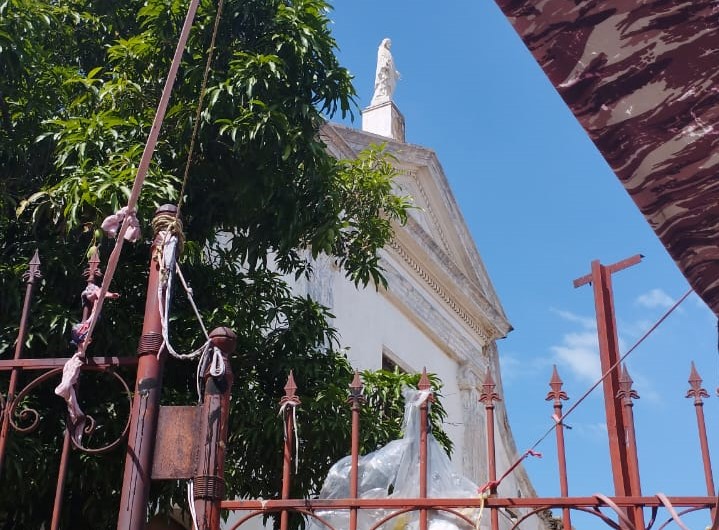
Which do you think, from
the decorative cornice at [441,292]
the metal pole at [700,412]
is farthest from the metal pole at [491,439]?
the decorative cornice at [441,292]

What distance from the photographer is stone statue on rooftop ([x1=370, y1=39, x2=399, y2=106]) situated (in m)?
13.2

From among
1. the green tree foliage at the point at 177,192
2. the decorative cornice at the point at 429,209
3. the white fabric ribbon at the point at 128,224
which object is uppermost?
the decorative cornice at the point at 429,209

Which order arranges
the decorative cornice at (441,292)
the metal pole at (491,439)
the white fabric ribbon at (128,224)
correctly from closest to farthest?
the metal pole at (491,439)
the white fabric ribbon at (128,224)
the decorative cornice at (441,292)

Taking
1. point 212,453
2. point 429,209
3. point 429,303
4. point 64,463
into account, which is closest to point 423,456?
point 212,453

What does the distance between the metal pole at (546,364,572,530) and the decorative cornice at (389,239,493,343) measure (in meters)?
7.66

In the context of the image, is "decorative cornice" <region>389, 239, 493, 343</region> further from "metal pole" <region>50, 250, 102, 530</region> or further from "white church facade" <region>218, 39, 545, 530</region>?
"metal pole" <region>50, 250, 102, 530</region>

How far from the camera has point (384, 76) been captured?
43.7 feet

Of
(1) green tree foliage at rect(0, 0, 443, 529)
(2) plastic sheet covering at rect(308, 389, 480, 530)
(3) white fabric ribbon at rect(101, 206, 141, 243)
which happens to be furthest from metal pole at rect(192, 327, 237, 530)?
(1) green tree foliage at rect(0, 0, 443, 529)

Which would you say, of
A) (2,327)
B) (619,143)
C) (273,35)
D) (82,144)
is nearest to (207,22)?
(273,35)

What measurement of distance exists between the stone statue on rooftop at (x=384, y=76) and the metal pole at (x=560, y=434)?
9.96 metres

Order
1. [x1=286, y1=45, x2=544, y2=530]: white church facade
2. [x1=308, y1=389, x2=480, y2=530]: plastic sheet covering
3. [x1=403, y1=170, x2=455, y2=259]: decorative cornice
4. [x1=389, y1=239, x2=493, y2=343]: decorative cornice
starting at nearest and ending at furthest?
[x1=308, y1=389, x2=480, y2=530]: plastic sheet covering < [x1=286, y1=45, x2=544, y2=530]: white church facade < [x1=389, y1=239, x2=493, y2=343]: decorative cornice < [x1=403, y1=170, x2=455, y2=259]: decorative cornice

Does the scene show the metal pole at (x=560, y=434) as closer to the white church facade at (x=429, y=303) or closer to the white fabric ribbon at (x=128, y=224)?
the white fabric ribbon at (x=128, y=224)

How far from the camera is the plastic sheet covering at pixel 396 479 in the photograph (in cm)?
373

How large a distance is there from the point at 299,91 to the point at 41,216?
1683 millimetres
